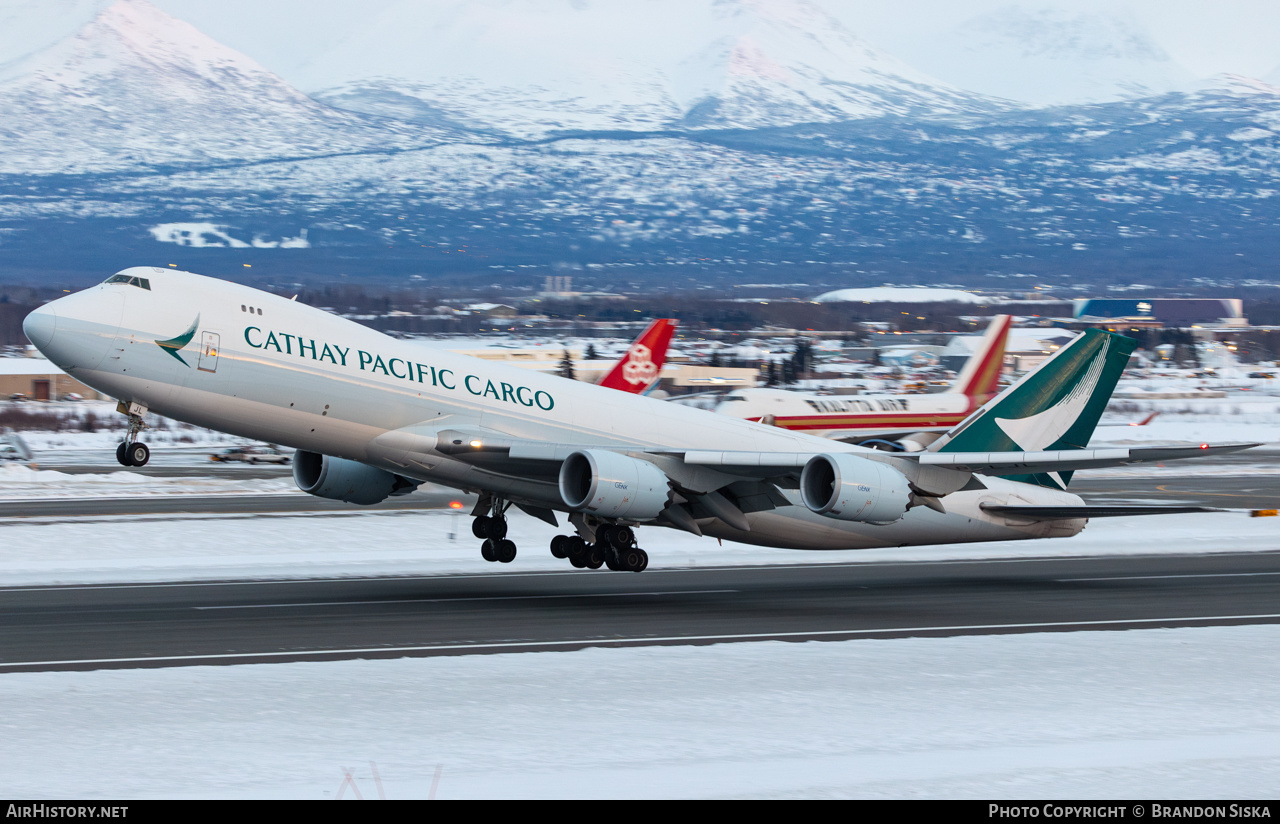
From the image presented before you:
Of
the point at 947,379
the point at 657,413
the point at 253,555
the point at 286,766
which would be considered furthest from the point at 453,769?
the point at 947,379

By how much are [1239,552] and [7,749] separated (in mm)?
33044

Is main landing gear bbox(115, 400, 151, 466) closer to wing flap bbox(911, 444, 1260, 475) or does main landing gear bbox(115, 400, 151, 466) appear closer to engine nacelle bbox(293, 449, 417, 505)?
engine nacelle bbox(293, 449, 417, 505)

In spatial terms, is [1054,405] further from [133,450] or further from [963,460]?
[133,450]

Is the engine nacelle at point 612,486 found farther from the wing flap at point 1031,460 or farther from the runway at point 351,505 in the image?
the runway at point 351,505

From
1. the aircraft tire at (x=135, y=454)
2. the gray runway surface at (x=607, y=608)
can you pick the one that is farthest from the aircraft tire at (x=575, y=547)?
the aircraft tire at (x=135, y=454)

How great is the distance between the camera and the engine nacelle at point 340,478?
31.5 m

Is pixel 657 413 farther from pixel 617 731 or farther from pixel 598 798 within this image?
pixel 598 798

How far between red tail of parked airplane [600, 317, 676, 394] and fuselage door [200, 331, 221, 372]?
26.4 metres

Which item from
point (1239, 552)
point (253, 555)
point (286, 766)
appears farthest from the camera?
point (1239, 552)

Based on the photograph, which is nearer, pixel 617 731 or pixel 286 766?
pixel 286 766

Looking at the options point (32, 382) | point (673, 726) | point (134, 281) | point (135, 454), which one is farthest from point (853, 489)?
point (32, 382)

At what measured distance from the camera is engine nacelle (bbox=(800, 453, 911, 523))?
2791 centimetres

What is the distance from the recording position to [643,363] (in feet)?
177

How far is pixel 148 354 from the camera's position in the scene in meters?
26.2
